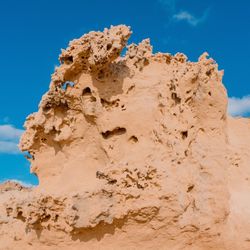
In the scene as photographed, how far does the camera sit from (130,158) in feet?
18.0

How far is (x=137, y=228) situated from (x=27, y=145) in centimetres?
237

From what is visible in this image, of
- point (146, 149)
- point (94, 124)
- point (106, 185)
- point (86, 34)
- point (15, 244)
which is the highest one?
point (86, 34)

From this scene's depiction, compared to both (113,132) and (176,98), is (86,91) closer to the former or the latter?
(113,132)

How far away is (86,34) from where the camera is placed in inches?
226

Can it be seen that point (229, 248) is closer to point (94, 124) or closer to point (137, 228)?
point (137, 228)

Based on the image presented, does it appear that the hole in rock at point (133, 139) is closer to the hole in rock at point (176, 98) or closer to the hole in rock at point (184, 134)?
the hole in rock at point (184, 134)

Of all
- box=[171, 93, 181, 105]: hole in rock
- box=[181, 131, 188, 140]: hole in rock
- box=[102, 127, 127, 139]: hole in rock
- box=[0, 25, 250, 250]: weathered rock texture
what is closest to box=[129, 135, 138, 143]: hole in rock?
box=[0, 25, 250, 250]: weathered rock texture

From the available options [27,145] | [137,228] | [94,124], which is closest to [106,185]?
[137,228]

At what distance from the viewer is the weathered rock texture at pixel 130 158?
17.2 ft

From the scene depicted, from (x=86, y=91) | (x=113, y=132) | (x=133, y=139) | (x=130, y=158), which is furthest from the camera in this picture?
(x=86, y=91)

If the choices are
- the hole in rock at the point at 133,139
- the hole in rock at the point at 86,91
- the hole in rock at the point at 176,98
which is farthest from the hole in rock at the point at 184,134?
the hole in rock at the point at 86,91

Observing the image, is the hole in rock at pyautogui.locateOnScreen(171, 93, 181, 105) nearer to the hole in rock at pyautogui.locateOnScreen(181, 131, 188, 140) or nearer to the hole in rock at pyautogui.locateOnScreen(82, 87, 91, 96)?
the hole in rock at pyautogui.locateOnScreen(181, 131, 188, 140)

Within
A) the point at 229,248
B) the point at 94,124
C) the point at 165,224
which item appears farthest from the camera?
the point at 94,124

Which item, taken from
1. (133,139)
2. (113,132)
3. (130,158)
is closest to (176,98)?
(133,139)
